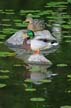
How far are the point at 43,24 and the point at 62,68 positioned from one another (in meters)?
1.67

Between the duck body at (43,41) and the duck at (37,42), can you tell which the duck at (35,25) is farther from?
the duck at (37,42)

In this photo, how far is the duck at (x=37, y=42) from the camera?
672cm

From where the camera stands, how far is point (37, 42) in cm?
675

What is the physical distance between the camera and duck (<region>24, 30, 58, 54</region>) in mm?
6719

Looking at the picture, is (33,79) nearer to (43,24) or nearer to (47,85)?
(47,85)

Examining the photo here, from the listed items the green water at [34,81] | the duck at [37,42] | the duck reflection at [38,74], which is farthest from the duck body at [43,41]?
the duck reflection at [38,74]

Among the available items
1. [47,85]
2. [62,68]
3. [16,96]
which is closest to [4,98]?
[16,96]

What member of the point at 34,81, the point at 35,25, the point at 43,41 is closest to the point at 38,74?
the point at 34,81

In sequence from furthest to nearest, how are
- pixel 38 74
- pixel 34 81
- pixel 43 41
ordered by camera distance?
pixel 43 41
pixel 38 74
pixel 34 81

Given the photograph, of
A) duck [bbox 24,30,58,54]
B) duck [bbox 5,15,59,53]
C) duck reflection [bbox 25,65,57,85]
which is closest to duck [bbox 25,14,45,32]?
duck [bbox 5,15,59,53]

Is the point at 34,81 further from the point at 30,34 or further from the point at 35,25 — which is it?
the point at 35,25

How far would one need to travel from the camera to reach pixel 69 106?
4.93 m

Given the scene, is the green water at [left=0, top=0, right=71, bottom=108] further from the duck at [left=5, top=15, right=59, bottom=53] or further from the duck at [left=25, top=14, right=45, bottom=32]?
the duck at [left=25, top=14, right=45, bottom=32]

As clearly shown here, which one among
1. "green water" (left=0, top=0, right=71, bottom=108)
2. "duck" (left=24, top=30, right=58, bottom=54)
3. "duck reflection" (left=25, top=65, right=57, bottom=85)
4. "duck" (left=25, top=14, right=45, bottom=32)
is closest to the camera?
"green water" (left=0, top=0, right=71, bottom=108)
